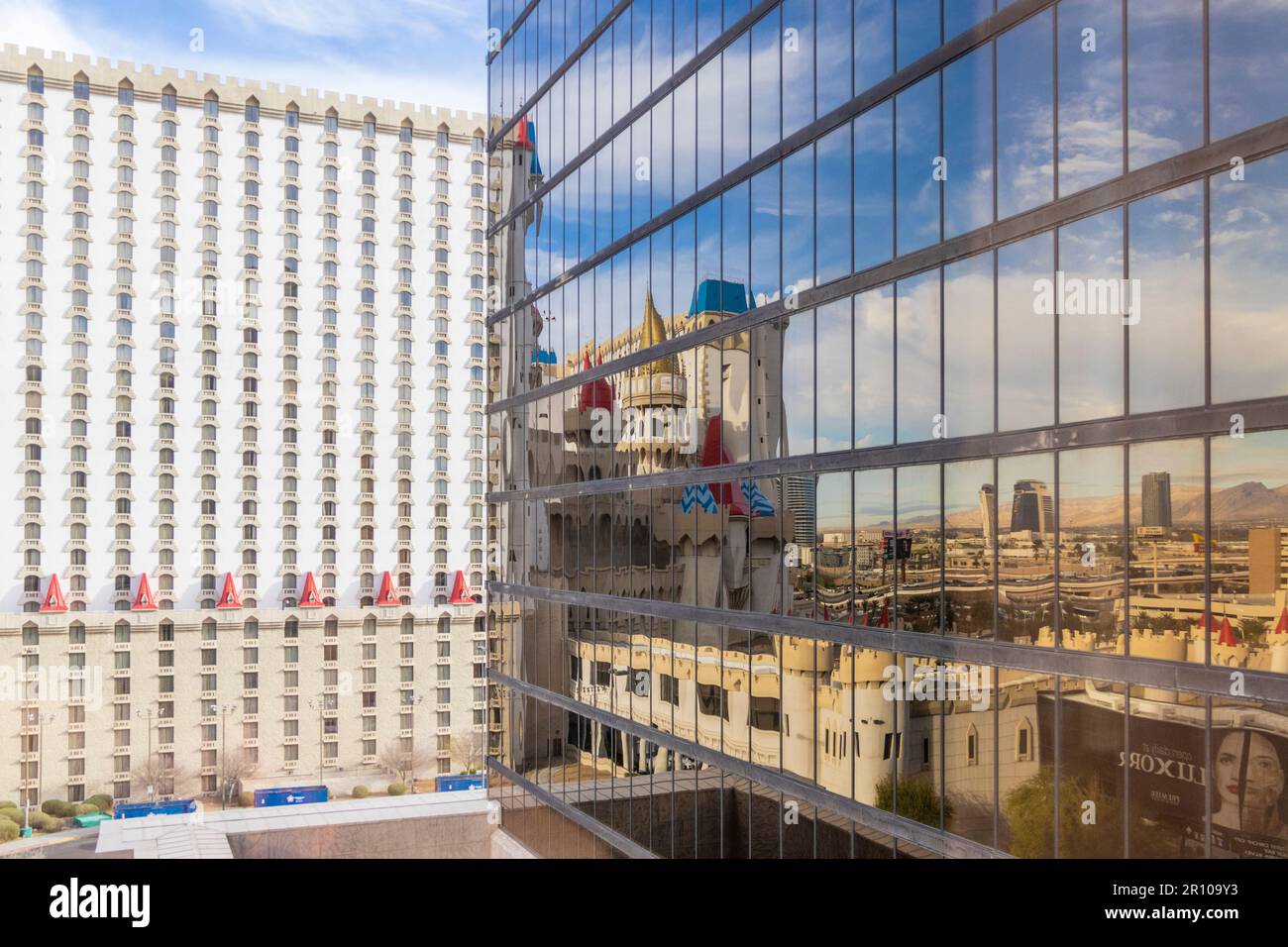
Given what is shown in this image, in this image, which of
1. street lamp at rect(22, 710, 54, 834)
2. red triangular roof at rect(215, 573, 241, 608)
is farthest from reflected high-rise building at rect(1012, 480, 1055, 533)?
street lamp at rect(22, 710, 54, 834)

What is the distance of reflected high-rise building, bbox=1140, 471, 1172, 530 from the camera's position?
11695 mm

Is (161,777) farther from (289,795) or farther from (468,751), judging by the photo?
(468,751)

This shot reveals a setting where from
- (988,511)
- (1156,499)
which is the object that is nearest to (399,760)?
(988,511)

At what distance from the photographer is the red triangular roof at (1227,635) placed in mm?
10961

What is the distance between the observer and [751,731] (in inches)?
779

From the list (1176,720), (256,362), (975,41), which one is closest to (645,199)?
(975,41)

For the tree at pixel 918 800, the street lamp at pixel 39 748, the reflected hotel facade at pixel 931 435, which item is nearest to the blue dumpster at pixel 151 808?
the street lamp at pixel 39 748

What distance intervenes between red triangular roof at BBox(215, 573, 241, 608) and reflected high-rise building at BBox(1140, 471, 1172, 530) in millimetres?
71914

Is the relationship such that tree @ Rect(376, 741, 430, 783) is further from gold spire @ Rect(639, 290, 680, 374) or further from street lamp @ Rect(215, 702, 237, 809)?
gold spire @ Rect(639, 290, 680, 374)

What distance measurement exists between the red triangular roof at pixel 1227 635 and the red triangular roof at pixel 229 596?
72721 millimetres

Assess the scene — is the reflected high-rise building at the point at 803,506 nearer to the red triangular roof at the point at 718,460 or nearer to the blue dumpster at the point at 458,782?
the red triangular roof at the point at 718,460

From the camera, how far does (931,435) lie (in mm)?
15133
